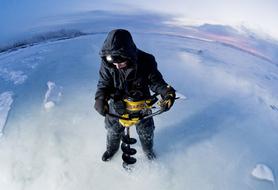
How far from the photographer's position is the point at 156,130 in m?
3.52

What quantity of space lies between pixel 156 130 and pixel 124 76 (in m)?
1.29

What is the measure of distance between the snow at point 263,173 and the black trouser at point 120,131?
1044 mm

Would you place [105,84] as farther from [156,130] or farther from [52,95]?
[52,95]

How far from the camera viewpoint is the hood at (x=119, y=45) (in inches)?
83.3

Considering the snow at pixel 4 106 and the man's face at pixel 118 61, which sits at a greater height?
the man's face at pixel 118 61

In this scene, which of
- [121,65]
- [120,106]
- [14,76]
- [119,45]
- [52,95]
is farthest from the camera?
[14,76]

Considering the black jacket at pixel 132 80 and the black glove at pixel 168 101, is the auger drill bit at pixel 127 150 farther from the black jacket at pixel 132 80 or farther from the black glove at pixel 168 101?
the black glove at pixel 168 101

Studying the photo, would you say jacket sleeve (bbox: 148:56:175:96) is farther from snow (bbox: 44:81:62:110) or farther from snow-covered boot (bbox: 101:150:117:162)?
snow (bbox: 44:81:62:110)

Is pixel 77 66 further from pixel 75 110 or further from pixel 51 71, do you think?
pixel 75 110

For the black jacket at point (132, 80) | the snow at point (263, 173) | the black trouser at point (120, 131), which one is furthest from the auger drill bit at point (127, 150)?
the snow at point (263, 173)

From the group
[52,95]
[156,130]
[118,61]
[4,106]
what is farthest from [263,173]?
[4,106]

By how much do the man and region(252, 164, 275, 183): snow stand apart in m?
1.18

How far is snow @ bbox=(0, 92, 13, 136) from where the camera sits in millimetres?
3549

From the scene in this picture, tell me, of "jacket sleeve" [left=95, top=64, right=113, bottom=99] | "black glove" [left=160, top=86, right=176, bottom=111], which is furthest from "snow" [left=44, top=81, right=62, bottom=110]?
"black glove" [left=160, top=86, right=176, bottom=111]
